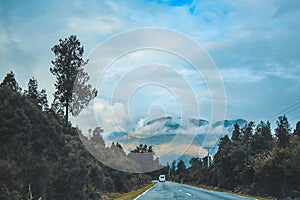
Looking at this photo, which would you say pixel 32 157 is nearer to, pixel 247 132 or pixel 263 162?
pixel 263 162

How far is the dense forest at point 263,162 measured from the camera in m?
32.4

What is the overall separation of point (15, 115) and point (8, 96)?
4.11 feet

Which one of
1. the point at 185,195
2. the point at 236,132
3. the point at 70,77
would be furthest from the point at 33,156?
the point at 236,132

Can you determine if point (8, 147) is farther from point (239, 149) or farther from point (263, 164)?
point (239, 149)

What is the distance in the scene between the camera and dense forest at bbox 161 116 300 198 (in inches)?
1277

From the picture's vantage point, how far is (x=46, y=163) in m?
18.8

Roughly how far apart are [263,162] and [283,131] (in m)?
21.0

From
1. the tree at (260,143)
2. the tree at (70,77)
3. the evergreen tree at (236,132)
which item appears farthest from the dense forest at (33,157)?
the evergreen tree at (236,132)

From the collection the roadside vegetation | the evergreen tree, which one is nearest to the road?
the roadside vegetation

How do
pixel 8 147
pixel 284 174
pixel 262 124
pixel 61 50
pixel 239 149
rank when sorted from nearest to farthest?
pixel 8 147 < pixel 284 174 < pixel 61 50 < pixel 239 149 < pixel 262 124

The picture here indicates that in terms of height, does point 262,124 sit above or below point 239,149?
above

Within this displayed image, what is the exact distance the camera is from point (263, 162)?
36.9 m

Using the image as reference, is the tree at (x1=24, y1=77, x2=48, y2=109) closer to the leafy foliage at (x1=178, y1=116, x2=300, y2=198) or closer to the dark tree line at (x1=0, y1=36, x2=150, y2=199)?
the dark tree line at (x1=0, y1=36, x2=150, y2=199)

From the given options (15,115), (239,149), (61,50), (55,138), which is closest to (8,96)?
(15,115)
